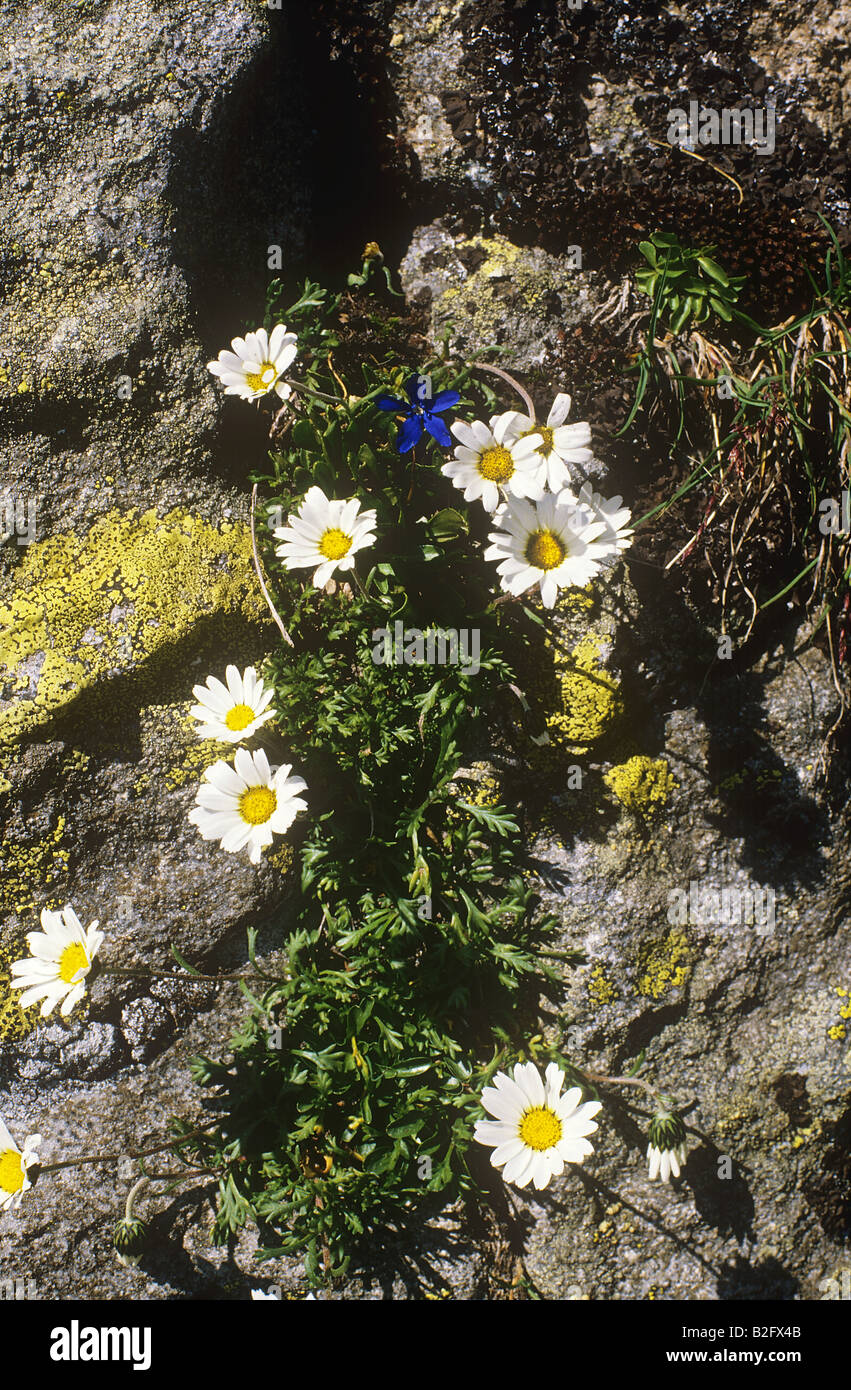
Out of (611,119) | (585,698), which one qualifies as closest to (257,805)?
(585,698)

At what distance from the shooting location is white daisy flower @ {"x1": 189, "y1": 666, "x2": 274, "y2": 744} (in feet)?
9.27

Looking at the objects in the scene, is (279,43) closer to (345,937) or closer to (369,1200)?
(345,937)

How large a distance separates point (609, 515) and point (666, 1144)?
7.15ft

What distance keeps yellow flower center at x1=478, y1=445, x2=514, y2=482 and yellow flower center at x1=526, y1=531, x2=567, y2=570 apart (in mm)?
247

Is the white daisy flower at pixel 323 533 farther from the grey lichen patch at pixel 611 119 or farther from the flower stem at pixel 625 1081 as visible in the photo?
the flower stem at pixel 625 1081

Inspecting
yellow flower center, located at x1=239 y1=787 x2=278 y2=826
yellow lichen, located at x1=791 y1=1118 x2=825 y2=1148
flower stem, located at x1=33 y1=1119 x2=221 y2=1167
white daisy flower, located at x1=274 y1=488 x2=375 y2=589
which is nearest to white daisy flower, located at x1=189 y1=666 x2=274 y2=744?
yellow flower center, located at x1=239 y1=787 x2=278 y2=826

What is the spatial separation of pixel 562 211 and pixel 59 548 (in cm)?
227

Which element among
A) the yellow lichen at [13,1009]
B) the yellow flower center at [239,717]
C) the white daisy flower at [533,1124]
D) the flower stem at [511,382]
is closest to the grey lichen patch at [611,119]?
the flower stem at [511,382]

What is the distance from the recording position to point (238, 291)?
3189 millimetres

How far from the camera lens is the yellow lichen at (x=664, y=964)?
3109 mm

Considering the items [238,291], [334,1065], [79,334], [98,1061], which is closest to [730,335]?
[238,291]

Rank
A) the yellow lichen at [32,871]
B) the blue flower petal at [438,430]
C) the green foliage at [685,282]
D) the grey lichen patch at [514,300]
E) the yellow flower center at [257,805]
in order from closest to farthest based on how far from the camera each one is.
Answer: the blue flower petal at [438,430]
the yellow flower center at [257,805]
the green foliage at [685,282]
the yellow lichen at [32,871]
the grey lichen patch at [514,300]

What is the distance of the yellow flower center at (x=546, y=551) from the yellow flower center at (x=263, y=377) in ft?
3.47

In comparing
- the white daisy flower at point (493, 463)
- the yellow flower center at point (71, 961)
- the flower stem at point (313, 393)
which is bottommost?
the yellow flower center at point (71, 961)
